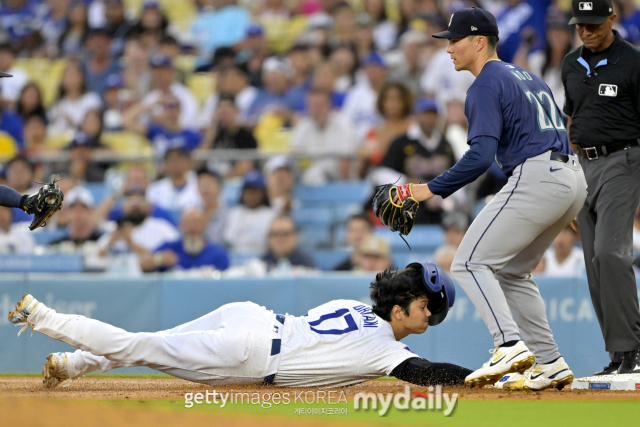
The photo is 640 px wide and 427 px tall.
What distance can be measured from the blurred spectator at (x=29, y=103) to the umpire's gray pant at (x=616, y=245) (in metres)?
9.94

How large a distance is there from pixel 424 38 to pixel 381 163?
262 cm

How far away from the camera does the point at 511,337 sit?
4383mm

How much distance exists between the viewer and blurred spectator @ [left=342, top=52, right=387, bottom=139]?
1093 centimetres

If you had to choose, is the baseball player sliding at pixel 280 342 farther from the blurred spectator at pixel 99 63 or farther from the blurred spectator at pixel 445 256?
the blurred spectator at pixel 99 63

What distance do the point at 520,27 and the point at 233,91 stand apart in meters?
4.45

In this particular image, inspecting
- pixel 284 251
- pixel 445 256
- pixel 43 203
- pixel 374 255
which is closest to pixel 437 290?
pixel 43 203

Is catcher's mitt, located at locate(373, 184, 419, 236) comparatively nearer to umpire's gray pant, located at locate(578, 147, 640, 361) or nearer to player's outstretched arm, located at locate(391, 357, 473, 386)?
player's outstretched arm, located at locate(391, 357, 473, 386)

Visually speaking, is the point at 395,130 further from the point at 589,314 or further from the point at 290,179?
the point at 589,314

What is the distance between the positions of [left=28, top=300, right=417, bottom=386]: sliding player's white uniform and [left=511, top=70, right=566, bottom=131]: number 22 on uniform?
155cm

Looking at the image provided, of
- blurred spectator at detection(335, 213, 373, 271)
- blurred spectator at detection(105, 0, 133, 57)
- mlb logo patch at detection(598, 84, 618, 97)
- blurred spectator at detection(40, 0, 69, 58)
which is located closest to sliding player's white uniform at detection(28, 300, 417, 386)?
mlb logo patch at detection(598, 84, 618, 97)

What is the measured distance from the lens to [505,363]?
4305 mm

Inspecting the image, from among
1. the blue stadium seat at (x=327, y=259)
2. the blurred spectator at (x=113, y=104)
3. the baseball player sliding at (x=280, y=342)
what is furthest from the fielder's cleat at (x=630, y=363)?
the blurred spectator at (x=113, y=104)

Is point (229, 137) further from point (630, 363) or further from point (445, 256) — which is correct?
point (630, 363)

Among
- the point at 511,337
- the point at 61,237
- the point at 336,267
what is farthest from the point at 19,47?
the point at 511,337
